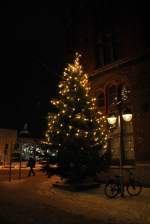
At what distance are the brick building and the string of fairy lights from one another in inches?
101

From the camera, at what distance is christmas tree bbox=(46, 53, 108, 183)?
1545 cm

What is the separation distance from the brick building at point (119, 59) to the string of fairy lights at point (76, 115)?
2571 millimetres

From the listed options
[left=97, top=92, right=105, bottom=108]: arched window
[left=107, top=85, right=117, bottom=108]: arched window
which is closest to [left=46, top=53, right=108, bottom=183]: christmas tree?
[left=107, top=85, right=117, bottom=108]: arched window

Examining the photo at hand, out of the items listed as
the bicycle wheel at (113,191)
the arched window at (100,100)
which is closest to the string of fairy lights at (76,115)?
the arched window at (100,100)

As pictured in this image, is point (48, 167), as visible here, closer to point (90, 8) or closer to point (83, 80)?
point (83, 80)

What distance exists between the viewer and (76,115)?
1666 cm

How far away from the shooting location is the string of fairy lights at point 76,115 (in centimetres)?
1645

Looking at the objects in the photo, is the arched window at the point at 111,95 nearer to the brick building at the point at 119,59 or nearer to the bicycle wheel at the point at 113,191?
the brick building at the point at 119,59

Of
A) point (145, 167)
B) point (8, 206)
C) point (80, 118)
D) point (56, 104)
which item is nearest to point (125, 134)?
point (145, 167)

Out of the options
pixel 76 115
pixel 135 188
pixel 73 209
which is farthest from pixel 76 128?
pixel 73 209

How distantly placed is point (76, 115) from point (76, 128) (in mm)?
867

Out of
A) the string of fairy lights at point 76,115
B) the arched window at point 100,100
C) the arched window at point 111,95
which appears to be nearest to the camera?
the string of fairy lights at point 76,115

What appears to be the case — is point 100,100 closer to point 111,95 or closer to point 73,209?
point 111,95

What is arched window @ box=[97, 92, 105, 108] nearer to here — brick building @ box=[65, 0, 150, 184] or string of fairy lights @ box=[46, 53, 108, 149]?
brick building @ box=[65, 0, 150, 184]
